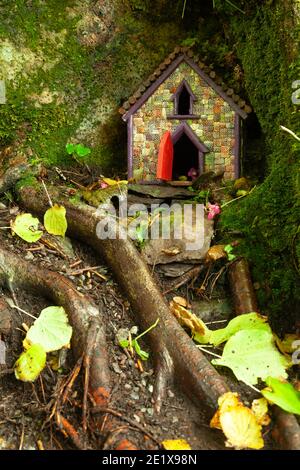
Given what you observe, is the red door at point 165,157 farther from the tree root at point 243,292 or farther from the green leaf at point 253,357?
the green leaf at point 253,357

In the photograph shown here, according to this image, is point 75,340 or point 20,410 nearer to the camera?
point 20,410

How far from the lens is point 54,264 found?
12.8ft

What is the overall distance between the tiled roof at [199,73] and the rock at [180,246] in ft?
4.51

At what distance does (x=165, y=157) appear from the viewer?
4.77 metres

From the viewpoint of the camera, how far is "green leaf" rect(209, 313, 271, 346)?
3.39 meters

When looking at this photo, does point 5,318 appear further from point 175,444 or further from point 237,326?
point 237,326

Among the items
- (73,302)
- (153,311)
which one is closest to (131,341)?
(153,311)

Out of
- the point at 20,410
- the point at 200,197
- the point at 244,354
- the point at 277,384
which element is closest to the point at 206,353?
the point at 244,354

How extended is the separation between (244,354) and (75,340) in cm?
112

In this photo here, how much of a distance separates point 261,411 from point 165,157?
104 inches

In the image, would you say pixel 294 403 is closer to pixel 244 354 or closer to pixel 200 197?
pixel 244 354

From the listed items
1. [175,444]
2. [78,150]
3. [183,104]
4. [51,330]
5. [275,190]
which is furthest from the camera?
[183,104]

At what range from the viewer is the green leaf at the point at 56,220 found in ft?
13.5

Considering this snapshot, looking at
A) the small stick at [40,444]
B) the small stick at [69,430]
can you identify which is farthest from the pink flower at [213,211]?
the small stick at [40,444]
